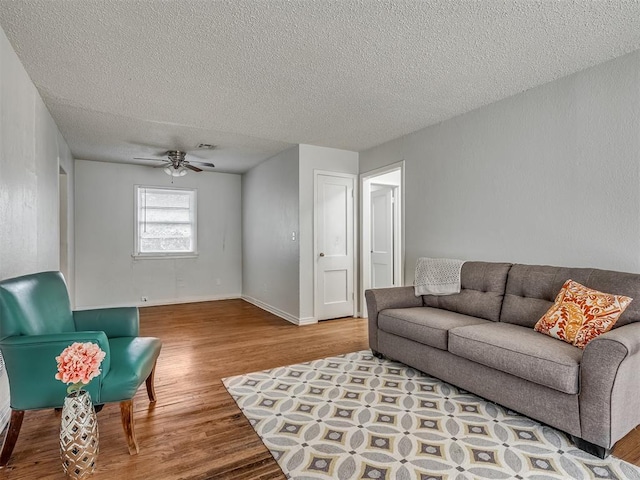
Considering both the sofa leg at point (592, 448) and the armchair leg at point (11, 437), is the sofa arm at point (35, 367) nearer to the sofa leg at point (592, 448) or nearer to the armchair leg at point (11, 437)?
the armchair leg at point (11, 437)

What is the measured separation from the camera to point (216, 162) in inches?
237

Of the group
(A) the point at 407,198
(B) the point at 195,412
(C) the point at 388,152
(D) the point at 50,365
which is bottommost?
(B) the point at 195,412

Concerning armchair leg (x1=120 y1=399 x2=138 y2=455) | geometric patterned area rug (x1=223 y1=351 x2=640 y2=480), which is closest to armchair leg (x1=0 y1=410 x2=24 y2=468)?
armchair leg (x1=120 y1=399 x2=138 y2=455)

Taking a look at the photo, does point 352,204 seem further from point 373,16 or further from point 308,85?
point 373,16

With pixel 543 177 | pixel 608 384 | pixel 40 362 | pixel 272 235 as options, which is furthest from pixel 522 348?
pixel 272 235

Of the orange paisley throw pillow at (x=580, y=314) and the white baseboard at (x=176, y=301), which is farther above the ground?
the orange paisley throw pillow at (x=580, y=314)

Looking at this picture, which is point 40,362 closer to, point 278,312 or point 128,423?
point 128,423

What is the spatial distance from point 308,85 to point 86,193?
15.5 feet

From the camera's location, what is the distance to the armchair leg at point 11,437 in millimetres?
1823

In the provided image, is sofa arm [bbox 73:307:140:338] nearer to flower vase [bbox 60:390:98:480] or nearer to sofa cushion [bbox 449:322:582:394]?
flower vase [bbox 60:390:98:480]

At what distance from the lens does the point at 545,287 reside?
267cm

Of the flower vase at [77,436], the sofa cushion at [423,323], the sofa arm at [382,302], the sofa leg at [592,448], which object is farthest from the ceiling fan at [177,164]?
the sofa leg at [592,448]

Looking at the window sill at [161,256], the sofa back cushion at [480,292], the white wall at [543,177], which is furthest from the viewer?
the window sill at [161,256]

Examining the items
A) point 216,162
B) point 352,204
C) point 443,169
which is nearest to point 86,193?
point 216,162
